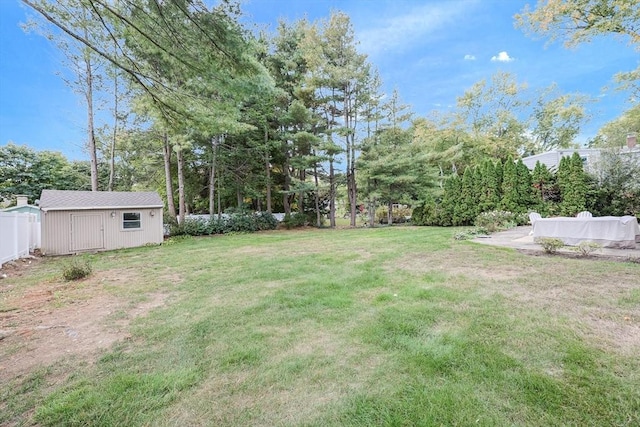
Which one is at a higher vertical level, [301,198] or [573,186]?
[301,198]

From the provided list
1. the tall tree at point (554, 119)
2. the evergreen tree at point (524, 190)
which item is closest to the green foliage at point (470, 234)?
the evergreen tree at point (524, 190)

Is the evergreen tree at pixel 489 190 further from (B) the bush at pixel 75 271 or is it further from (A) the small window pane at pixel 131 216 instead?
(A) the small window pane at pixel 131 216

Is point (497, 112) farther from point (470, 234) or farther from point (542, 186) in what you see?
point (470, 234)

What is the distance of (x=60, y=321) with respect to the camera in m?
3.50

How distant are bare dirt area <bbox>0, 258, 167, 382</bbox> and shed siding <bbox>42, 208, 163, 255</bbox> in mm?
5401

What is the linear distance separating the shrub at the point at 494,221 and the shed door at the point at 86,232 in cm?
1416

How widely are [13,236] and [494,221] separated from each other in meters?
15.0

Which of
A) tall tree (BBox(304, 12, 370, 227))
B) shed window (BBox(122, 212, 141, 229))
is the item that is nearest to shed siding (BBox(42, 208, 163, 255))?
shed window (BBox(122, 212, 141, 229))

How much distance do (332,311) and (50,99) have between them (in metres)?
18.6

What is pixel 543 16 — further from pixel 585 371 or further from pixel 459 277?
pixel 585 371

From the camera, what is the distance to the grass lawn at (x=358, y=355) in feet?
5.76

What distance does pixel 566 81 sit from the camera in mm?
21953

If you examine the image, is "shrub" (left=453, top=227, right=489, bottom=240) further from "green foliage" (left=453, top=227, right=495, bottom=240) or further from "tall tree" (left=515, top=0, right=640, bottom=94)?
"tall tree" (left=515, top=0, right=640, bottom=94)

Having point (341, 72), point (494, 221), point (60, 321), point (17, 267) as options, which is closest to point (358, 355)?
point (60, 321)
